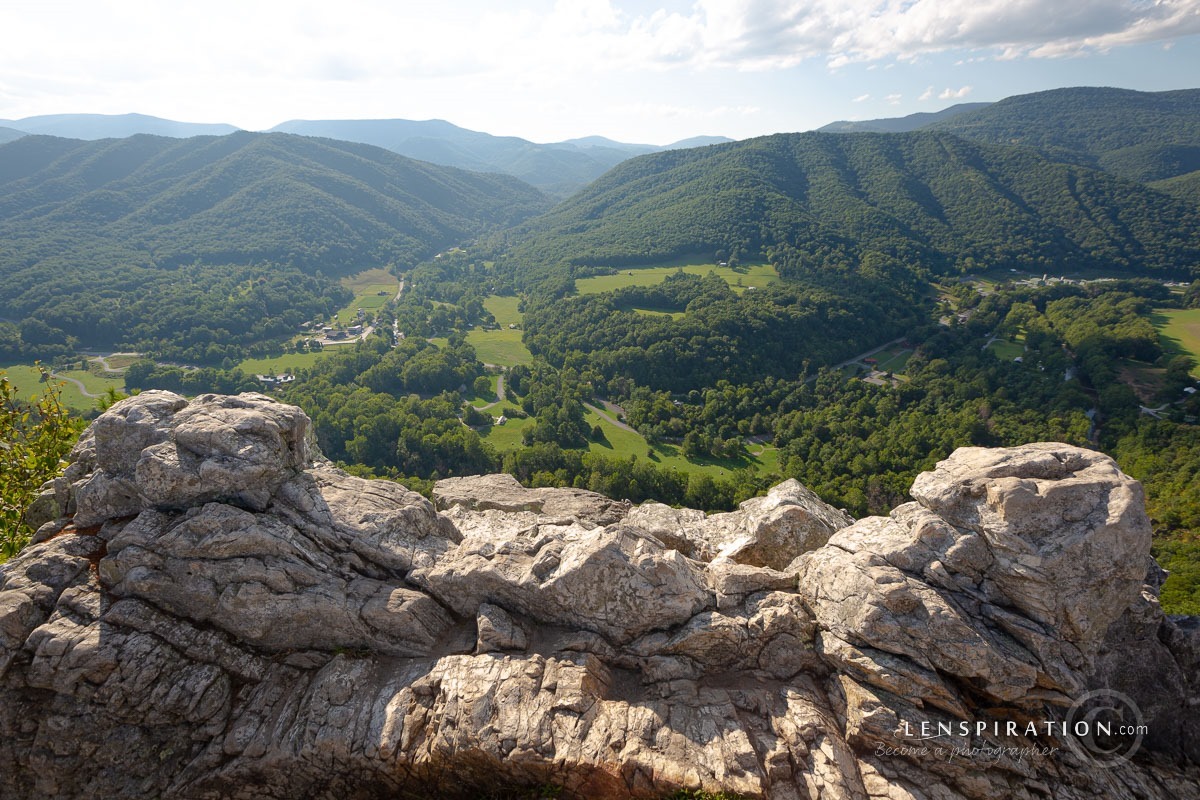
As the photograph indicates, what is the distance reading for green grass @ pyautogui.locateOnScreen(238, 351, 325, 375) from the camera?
449 feet

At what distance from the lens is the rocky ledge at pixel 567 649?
1566 cm

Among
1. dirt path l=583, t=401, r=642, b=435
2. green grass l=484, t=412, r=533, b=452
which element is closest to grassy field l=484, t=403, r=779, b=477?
green grass l=484, t=412, r=533, b=452

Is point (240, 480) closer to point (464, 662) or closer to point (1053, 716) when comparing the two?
point (464, 662)

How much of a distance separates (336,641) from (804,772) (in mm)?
16113

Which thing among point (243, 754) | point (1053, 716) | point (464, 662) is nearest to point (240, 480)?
point (243, 754)

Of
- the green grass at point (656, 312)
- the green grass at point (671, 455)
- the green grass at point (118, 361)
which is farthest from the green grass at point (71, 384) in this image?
the green grass at point (656, 312)

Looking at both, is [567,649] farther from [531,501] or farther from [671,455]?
[671,455]

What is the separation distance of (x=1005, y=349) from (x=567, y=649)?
537ft

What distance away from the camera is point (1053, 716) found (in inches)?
660

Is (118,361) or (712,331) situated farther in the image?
(118,361)

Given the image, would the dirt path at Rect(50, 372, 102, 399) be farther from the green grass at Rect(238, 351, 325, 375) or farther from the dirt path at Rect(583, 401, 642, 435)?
the dirt path at Rect(583, 401, 642, 435)

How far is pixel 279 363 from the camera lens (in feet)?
472

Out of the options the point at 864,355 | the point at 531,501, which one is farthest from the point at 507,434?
the point at 864,355

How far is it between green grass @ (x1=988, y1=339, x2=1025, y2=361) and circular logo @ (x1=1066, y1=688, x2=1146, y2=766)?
140 metres
